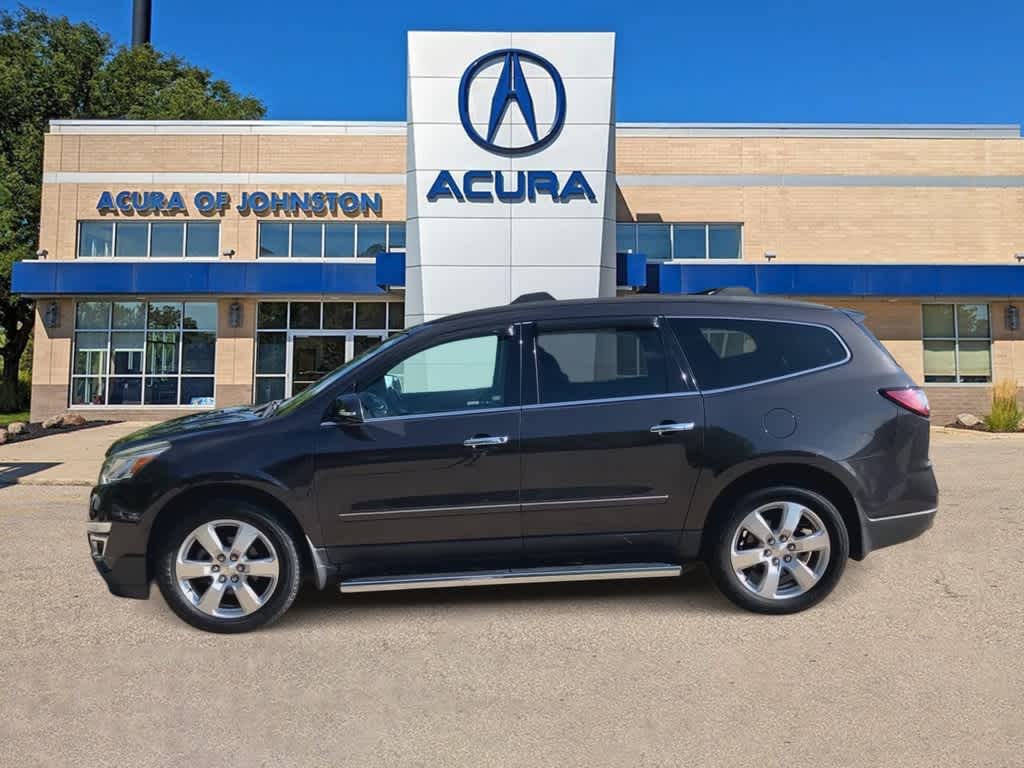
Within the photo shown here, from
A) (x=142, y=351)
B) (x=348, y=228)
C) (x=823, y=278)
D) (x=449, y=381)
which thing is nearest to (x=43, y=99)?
(x=142, y=351)

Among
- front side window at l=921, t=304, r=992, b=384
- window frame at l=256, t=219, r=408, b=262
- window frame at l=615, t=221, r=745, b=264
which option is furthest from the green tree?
front side window at l=921, t=304, r=992, b=384

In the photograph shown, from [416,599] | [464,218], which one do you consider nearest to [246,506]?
[416,599]

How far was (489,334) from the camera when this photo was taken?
4.59 metres

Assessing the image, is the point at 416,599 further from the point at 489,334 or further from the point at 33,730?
the point at 33,730

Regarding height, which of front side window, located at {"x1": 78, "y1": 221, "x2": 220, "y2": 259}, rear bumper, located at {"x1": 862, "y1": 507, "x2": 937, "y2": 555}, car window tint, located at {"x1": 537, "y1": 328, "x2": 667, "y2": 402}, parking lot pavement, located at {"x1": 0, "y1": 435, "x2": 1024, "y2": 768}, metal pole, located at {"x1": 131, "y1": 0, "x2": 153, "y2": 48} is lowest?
parking lot pavement, located at {"x1": 0, "y1": 435, "x2": 1024, "y2": 768}

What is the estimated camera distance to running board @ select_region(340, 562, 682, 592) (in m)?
4.12

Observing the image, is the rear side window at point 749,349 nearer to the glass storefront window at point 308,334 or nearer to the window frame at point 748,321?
the window frame at point 748,321

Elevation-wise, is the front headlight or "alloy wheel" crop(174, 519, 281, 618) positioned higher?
the front headlight

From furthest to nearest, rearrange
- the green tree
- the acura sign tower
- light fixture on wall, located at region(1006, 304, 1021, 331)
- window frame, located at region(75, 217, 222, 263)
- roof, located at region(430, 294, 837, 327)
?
1. the green tree
2. window frame, located at region(75, 217, 222, 263)
3. light fixture on wall, located at region(1006, 304, 1021, 331)
4. the acura sign tower
5. roof, located at region(430, 294, 837, 327)

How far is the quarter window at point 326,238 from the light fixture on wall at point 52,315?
5.96 m

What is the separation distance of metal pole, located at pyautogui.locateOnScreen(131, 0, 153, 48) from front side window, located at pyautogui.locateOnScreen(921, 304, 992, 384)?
1515 inches

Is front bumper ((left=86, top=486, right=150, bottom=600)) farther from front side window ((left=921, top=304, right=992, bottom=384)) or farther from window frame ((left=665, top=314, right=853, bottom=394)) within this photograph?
front side window ((left=921, top=304, right=992, bottom=384))

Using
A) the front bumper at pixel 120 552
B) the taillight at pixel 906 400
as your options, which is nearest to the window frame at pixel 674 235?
the taillight at pixel 906 400

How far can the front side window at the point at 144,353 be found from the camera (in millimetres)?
20641
